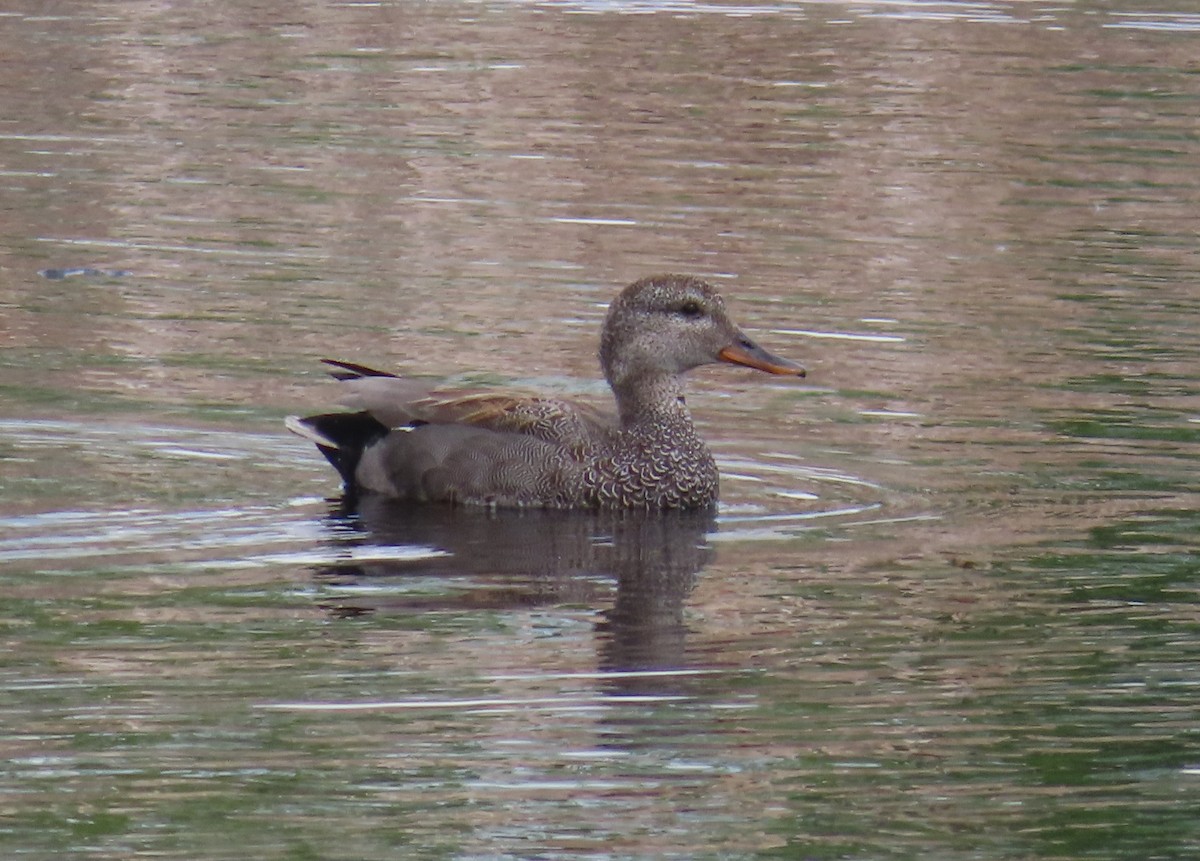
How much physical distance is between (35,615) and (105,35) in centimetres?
1883

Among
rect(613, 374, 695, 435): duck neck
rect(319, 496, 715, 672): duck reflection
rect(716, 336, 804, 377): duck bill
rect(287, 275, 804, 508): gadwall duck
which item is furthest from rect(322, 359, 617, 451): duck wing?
rect(716, 336, 804, 377): duck bill

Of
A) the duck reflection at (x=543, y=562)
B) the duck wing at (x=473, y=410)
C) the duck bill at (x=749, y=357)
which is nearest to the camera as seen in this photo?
the duck reflection at (x=543, y=562)

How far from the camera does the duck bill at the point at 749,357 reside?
12.5 m

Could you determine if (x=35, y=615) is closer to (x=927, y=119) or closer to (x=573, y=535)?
(x=573, y=535)

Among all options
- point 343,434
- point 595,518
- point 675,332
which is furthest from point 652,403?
point 343,434

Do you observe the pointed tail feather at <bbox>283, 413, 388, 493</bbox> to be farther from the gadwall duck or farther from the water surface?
the water surface

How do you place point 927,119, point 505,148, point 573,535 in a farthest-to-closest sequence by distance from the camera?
point 927,119, point 505,148, point 573,535

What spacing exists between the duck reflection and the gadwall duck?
0.10 meters

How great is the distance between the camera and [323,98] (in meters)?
24.0

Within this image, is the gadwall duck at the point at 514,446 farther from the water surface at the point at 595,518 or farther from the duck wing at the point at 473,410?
the water surface at the point at 595,518

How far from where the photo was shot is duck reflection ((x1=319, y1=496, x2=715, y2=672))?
9.56 meters

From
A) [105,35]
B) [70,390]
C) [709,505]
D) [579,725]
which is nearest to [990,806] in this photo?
[579,725]

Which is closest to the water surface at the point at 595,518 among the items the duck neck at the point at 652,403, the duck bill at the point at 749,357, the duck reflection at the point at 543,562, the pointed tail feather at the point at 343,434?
the duck reflection at the point at 543,562

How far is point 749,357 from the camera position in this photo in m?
12.5
